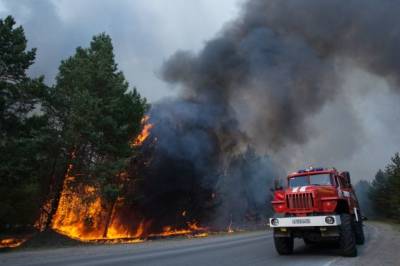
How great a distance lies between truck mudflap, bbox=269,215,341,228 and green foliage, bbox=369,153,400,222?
44.7m

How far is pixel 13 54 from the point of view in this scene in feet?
68.2

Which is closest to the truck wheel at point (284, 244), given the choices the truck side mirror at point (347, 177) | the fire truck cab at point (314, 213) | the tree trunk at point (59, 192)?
the fire truck cab at point (314, 213)

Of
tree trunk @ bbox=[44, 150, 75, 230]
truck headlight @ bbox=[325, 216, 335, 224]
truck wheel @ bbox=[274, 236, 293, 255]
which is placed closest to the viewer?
truck headlight @ bbox=[325, 216, 335, 224]

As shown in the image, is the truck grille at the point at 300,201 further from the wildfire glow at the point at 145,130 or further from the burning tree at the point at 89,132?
the wildfire glow at the point at 145,130

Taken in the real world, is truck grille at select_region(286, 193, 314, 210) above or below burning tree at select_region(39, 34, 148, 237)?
below

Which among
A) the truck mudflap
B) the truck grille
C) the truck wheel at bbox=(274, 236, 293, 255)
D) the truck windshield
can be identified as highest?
the truck windshield

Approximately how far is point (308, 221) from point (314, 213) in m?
0.60

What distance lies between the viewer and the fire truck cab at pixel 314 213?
1209 centimetres

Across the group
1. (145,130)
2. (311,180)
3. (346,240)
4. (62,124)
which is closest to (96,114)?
(62,124)

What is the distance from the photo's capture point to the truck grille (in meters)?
12.7

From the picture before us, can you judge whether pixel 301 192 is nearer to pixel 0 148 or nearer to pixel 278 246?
pixel 278 246

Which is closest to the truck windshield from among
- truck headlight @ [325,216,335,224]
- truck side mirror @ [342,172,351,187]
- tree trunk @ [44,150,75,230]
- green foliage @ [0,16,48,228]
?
truck side mirror @ [342,172,351,187]

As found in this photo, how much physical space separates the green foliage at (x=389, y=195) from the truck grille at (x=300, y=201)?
44184 millimetres

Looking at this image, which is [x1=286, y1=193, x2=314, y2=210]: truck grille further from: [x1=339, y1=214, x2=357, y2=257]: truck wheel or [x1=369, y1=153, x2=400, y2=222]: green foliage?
[x1=369, y1=153, x2=400, y2=222]: green foliage
